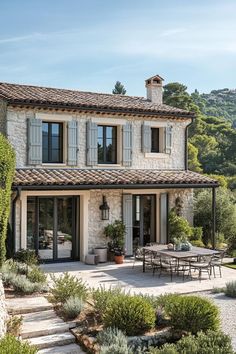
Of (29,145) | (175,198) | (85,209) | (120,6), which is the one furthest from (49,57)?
(175,198)

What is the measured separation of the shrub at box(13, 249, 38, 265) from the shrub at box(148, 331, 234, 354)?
7.44m

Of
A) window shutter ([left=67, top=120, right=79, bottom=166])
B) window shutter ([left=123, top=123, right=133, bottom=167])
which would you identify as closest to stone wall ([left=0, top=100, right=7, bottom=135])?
window shutter ([left=67, top=120, right=79, bottom=166])

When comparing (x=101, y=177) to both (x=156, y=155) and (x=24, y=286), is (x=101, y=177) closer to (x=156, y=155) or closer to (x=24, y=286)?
(x=156, y=155)

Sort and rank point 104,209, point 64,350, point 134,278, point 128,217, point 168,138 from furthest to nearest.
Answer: point 168,138 < point 128,217 < point 104,209 < point 134,278 < point 64,350

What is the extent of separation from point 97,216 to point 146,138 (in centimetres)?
405

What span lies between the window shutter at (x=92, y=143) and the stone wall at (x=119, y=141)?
190mm

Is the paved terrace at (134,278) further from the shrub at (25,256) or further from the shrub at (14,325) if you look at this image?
the shrub at (14,325)

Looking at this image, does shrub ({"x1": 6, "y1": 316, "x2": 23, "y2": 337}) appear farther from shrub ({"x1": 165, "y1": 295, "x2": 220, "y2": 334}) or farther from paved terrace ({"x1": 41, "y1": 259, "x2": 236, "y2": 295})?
paved terrace ({"x1": 41, "y1": 259, "x2": 236, "y2": 295})

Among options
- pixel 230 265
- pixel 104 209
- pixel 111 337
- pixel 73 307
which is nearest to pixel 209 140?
pixel 230 265

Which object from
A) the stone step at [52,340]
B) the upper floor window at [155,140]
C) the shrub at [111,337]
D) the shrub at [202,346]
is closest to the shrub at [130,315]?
the shrub at [111,337]

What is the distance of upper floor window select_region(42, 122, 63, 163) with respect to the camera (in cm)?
1642

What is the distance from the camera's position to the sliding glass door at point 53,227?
51.2ft

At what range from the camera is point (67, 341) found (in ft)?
27.7

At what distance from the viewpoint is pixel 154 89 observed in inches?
809
